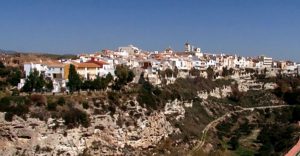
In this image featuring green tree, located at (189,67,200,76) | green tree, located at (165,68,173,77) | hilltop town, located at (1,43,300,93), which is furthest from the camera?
green tree, located at (189,67,200,76)

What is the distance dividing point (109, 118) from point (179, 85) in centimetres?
2792

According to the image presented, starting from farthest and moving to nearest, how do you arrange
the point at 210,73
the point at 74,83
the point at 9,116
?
the point at 210,73 → the point at 74,83 → the point at 9,116

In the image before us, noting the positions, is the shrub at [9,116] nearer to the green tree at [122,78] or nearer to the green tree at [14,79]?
the green tree at [14,79]

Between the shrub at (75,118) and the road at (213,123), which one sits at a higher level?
the shrub at (75,118)

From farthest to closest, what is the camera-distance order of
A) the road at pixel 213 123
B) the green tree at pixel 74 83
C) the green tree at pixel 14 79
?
the road at pixel 213 123 → the green tree at pixel 74 83 → the green tree at pixel 14 79

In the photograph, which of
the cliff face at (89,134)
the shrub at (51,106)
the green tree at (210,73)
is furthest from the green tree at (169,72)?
the shrub at (51,106)

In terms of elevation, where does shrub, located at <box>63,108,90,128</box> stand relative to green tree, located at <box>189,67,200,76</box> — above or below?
below

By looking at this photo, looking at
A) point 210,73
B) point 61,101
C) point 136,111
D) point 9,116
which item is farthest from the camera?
point 210,73

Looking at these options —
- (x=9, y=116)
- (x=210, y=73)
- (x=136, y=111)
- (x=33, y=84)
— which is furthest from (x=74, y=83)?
(x=210, y=73)

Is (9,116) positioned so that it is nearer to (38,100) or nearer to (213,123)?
(38,100)

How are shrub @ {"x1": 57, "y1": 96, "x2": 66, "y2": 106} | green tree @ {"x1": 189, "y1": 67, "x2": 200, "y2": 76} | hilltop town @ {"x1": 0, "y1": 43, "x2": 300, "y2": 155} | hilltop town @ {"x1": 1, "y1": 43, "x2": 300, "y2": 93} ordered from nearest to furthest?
hilltop town @ {"x1": 0, "y1": 43, "x2": 300, "y2": 155} → shrub @ {"x1": 57, "y1": 96, "x2": 66, "y2": 106} → hilltop town @ {"x1": 1, "y1": 43, "x2": 300, "y2": 93} → green tree @ {"x1": 189, "y1": 67, "x2": 200, "y2": 76}

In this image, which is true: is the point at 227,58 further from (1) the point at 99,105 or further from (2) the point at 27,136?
(2) the point at 27,136

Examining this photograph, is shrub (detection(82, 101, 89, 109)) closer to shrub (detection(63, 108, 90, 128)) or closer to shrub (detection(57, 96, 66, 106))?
shrub (detection(63, 108, 90, 128))

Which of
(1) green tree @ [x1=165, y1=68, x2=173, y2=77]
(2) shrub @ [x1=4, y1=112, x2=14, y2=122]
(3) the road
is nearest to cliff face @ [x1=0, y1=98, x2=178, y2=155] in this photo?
(2) shrub @ [x1=4, y1=112, x2=14, y2=122]
